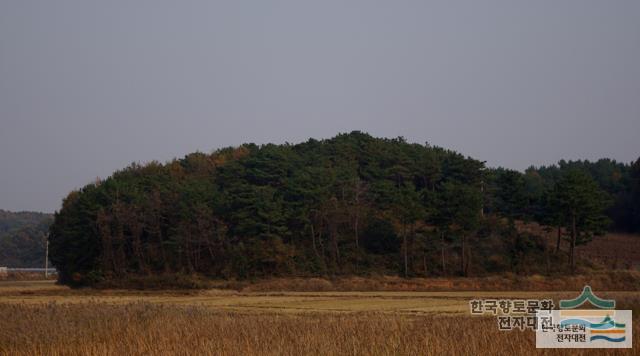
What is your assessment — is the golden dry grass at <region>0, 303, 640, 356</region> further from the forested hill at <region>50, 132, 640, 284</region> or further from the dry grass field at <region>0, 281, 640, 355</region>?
the forested hill at <region>50, 132, 640, 284</region>

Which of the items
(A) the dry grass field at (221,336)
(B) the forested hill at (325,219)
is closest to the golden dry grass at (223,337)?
(A) the dry grass field at (221,336)

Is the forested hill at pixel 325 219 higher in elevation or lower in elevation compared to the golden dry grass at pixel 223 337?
higher

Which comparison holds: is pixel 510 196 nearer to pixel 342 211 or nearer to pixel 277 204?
pixel 342 211

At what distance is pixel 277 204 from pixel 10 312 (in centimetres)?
4052

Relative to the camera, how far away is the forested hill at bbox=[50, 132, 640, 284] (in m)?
56.6

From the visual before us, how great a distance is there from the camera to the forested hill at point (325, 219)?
56.6 meters

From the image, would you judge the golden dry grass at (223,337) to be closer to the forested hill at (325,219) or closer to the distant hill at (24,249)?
the forested hill at (325,219)

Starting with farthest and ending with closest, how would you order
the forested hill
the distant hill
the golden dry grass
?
the distant hill < the forested hill < the golden dry grass

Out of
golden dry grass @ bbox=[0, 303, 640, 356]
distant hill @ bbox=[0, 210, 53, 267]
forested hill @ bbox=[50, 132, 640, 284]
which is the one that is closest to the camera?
golden dry grass @ bbox=[0, 303, 640, 356]

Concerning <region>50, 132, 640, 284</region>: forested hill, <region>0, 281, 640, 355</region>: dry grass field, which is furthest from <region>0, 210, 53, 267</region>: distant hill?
<region>0, 281, 640, 355</region>: dry grass field

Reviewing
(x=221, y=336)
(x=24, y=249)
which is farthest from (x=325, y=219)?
(x=24, y=249)

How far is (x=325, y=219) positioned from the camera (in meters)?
61.3

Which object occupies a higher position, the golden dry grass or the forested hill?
the forested hill

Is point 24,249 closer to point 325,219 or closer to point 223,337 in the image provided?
point 325,219
